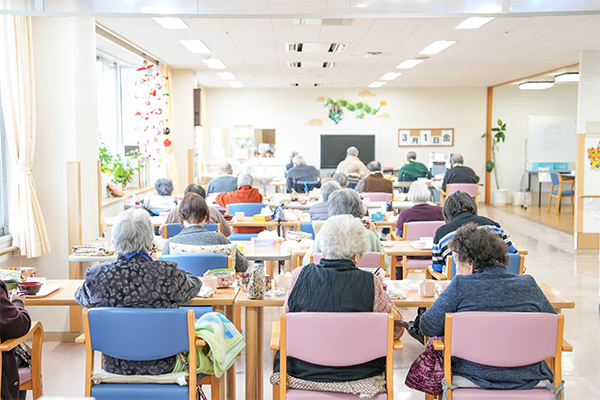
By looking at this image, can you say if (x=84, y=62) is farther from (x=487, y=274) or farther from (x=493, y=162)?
(x=493, y=162)

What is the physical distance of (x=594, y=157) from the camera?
8891mm

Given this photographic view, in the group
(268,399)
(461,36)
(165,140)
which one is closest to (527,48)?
(461,36)

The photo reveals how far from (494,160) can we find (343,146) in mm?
3803

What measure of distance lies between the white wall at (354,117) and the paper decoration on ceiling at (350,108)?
0.34ft

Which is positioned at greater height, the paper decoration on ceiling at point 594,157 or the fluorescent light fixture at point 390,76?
the fluorescent light fixture at point 390,76

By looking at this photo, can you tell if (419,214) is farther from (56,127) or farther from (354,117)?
(354,117)

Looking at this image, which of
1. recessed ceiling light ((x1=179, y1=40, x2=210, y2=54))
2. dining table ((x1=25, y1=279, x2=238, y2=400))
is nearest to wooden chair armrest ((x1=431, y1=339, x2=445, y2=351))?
dining table ((x1=25, y1=279, x2=238, y2=400))

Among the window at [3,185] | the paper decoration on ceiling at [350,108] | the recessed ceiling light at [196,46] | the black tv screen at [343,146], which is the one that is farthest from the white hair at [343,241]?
the paper decoration on ceiling at [350,108]

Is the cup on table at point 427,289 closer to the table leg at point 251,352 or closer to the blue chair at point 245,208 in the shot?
the table leg at point 251,352

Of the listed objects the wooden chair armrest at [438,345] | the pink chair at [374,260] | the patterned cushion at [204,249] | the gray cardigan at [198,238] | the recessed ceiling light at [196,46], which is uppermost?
the recessed ceiling light at [196,46]

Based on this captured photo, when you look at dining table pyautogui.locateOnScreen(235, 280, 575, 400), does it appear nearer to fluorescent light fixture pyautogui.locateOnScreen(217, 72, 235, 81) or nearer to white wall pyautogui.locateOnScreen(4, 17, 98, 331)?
white wall pyautogui.locateOnScreen(4, 17, 98, 331)

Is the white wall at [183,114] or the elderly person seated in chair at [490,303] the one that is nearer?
the elderly person seated in chair at [490,303]

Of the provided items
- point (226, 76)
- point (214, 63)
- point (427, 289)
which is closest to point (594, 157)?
point (214, 63)

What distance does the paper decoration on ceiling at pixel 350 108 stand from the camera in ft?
51.7
